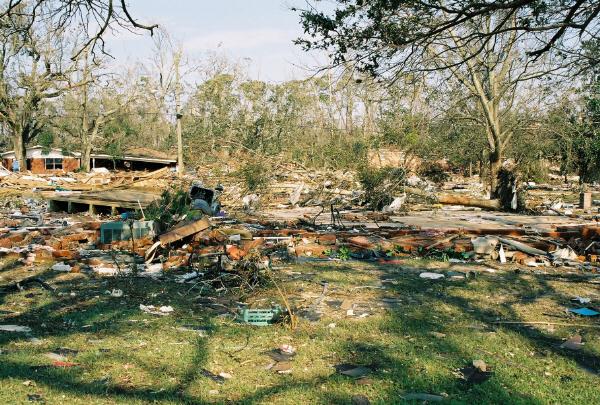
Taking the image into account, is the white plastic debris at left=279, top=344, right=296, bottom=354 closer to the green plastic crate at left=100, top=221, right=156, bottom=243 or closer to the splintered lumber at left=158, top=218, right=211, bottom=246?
the splintered lumber at left=158, top=218, right=211, bottom=246

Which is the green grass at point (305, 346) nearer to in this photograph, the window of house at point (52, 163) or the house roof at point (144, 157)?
the house roof at point (144, 157)

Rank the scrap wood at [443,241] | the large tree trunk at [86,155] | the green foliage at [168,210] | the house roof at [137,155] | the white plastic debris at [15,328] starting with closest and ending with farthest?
the white plastic debris at [15,328] → the scrap wood at [443,241] → the green foliage at [168,210] → the large tree trunk at [86,155] → the house roof at [137,155]

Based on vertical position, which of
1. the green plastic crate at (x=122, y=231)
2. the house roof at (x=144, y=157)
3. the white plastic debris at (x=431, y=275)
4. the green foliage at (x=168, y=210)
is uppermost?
the house roof at (x=144, y=157)

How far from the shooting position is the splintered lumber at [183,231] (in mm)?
8484

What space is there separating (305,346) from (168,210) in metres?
7.21

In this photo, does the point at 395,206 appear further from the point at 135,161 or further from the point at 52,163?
the point at 52,163

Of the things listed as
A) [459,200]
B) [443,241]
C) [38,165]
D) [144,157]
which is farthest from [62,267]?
[38,165]

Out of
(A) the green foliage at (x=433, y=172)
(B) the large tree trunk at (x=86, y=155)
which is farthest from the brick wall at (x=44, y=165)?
(A) the green foliage at (x=433, y=172)

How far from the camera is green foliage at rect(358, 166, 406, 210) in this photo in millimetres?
16484

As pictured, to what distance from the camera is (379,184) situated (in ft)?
54.8

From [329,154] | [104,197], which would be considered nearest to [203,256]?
[104,197]

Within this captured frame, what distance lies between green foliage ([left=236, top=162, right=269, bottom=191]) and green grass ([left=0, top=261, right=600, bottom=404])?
→ 10710 mm

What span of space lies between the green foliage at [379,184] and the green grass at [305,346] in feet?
32.1

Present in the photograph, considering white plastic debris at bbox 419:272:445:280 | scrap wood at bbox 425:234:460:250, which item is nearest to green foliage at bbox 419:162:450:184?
scrap wood at bbox 425:234:460:250
